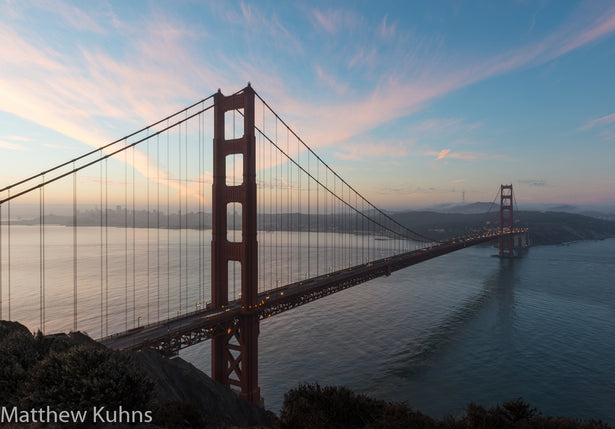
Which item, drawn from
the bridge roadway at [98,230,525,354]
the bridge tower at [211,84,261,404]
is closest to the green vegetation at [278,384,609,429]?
the bridge roadway at [98,230,525,354]

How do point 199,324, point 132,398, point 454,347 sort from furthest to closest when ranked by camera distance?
point 454,347 < point 199,324 < point 132,398

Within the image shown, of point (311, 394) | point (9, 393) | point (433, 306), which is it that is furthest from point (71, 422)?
point (433, 306)

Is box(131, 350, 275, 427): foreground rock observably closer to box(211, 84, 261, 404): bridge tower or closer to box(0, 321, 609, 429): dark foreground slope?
box(0, 321, 609, 429): dark foreground slope

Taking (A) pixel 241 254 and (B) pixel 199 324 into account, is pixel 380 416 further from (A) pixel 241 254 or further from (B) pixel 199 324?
(A) pixel 241 254

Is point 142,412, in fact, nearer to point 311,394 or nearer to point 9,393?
point 9,393

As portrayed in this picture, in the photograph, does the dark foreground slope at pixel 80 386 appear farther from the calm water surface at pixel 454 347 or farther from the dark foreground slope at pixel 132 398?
the calm water surface at pixel 454 347

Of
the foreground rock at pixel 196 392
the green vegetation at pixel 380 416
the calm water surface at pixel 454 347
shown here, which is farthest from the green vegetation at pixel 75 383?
the calm water surface at pixel 454 347

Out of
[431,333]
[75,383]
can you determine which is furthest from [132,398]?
[431,333]
